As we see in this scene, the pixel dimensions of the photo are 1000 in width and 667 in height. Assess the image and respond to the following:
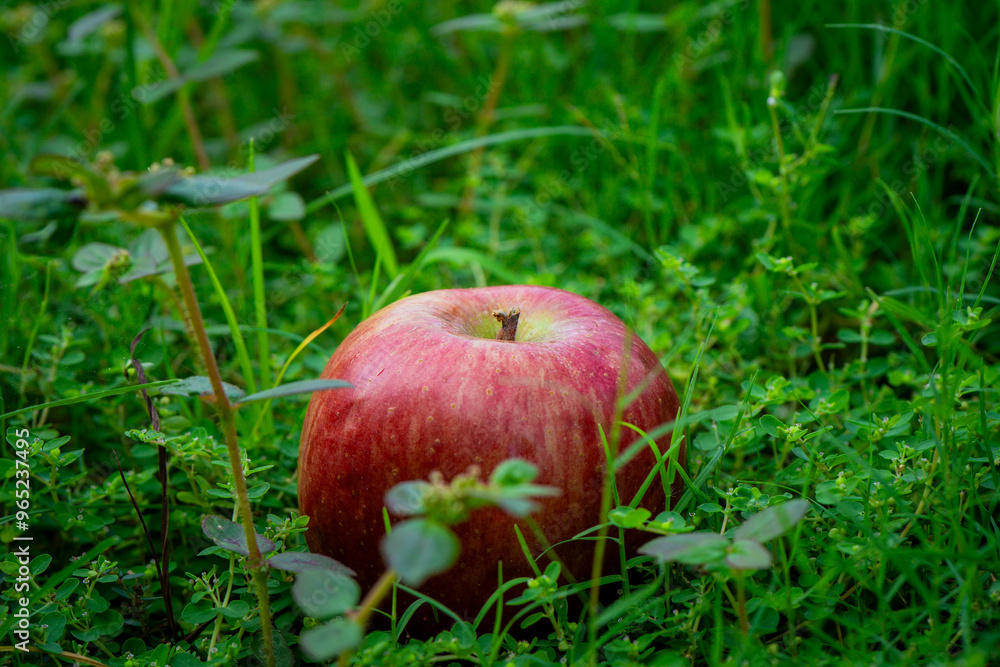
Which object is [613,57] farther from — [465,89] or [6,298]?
[6,298]

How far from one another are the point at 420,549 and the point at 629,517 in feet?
1.58

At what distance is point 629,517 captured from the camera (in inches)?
50.4

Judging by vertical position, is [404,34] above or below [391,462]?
above

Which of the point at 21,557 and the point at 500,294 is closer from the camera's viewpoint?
the point at 21,557

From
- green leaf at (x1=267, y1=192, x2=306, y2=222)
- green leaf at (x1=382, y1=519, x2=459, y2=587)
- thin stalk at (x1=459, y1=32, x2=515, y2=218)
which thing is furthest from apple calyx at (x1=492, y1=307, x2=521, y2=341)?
thin stalk at (x1=459, y1=32, x2=515, y2=218)

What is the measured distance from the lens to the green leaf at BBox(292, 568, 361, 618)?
1.07 m

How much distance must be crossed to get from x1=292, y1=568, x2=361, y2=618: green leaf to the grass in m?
0.14

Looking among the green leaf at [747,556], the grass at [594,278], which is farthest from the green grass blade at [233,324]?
the green leaf at [747,556]

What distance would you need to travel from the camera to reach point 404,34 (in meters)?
4.00

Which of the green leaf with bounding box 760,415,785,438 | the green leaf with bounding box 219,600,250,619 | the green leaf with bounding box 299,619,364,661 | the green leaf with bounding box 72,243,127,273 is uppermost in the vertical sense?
the green leaf with bounding box 72,243,127,273

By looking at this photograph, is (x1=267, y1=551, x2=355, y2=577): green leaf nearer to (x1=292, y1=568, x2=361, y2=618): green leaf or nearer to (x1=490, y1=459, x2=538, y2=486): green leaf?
(x1=292, y1=568, x2=361, y2=618): green leaf

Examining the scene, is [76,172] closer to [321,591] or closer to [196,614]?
[321,591]

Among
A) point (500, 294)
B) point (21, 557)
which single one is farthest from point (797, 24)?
point (21, 557)

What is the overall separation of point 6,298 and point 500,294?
1.39 m
